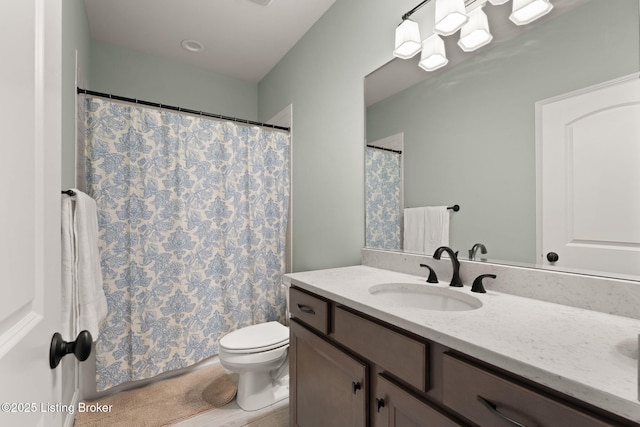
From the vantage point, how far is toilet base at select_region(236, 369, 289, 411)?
1737mm

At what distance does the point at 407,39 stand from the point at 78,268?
1857mm

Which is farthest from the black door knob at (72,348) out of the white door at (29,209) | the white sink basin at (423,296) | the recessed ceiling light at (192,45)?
the recessed ceiling light at (192,45)

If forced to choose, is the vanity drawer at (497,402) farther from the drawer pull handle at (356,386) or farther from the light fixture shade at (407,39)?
the light fixture shade at (407,39)

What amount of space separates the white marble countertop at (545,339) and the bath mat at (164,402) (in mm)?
1347

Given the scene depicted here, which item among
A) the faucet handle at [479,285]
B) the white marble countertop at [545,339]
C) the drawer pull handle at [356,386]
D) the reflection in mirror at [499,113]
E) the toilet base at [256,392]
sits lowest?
Answer: the toilet base at [256,392]

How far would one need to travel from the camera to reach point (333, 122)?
2.00 meters

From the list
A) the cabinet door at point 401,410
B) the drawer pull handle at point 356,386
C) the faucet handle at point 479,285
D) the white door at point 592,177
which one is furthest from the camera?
the faucet handle at point 479,285

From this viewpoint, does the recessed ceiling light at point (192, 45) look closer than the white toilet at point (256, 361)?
No

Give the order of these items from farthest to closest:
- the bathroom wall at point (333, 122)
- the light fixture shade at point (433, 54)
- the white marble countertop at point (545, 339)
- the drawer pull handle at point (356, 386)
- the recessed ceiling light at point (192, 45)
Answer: the recessed ceiling light at point (192, 45)
the bathroom wall at point (333, 122)
the light fixture shade at point (433, 54)
the drawer pull handle at point (356, 386)
the white marble countertop at point (545, 339)

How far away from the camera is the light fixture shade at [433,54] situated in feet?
4.40

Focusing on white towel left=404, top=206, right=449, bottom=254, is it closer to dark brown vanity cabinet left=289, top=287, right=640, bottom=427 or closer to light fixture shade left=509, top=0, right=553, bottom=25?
dark brown vanity cabinet left=289, top=287, right=640, bottom=427

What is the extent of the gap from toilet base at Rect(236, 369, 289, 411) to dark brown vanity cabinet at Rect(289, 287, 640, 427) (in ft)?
1.52

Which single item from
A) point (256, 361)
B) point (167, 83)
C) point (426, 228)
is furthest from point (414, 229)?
point (167, 83)

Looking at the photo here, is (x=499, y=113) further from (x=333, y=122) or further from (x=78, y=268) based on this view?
(x=78, y=268)
